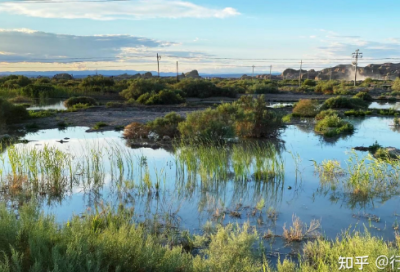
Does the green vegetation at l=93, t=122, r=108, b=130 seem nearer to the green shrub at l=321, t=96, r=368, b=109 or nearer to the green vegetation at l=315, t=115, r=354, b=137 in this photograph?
the green vegetation at l=315, t=115, r=354, b=137

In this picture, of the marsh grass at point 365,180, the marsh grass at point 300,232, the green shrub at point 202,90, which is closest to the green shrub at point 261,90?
the green shrub at point 202,90

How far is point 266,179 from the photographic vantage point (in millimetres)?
10383

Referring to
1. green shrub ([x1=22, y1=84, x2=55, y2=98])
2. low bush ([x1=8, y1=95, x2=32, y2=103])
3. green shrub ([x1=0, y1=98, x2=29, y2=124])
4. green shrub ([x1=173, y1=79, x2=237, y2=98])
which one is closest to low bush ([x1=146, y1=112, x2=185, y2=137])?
green shrub ([x1=0, y1=98, x2=29, y2=124])

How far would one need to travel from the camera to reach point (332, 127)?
20078mm

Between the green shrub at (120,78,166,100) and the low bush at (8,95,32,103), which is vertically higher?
the green shrub at (120,78,166,100)

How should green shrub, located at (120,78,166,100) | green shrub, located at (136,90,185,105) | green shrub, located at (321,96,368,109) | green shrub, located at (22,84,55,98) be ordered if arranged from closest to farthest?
green shrub, located at (321,96,368,109)
green shrub, located at (136,90,185,105)
green shrub, located at (120,78,166,100)
green shrub, located at (22,84,55,98)

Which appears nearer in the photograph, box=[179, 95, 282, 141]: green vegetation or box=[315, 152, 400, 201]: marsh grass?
box=[315, 152, 400, 201]: marsh grass

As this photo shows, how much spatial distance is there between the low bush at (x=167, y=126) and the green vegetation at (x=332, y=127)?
6.95 metres

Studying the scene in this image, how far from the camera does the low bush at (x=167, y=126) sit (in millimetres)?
17156

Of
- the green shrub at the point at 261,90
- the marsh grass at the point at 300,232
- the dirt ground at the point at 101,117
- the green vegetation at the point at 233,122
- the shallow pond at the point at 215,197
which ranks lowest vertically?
the green shrub at the point at 261,90

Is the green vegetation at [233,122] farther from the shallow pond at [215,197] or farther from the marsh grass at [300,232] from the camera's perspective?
the marsh grass at [300,232]

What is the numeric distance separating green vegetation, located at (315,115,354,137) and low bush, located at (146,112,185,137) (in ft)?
22.8

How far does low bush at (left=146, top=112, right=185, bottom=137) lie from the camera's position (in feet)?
56.3

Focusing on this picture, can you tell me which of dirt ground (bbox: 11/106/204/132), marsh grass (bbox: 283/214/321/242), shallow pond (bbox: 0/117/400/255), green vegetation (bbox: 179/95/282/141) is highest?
green vegetation (bbox: 179/95/282/141)
